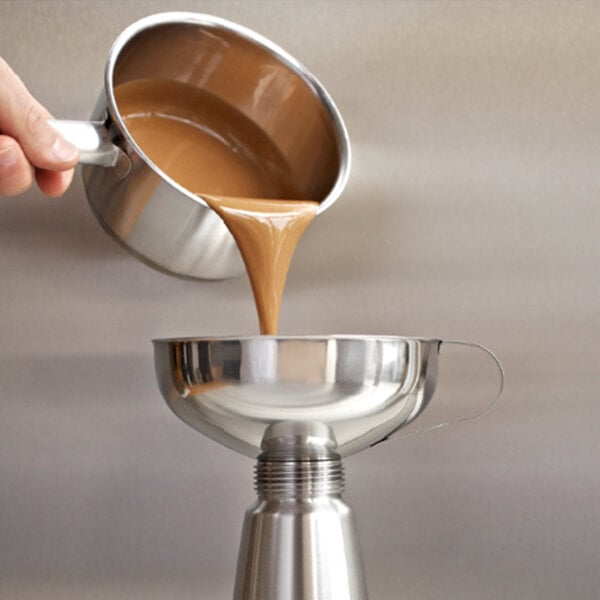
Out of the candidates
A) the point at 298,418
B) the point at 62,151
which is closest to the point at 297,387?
the point at 298,418

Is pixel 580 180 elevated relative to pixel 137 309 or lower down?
elevated

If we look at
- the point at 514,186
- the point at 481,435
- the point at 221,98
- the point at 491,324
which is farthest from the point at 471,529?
the point at 221,98

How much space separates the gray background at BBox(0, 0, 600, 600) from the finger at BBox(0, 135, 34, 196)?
16cm

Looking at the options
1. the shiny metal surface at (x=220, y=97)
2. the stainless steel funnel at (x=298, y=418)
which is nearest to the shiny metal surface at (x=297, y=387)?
the stainless steel funnel at (x=298, y=418)

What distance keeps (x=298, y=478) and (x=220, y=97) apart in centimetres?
35

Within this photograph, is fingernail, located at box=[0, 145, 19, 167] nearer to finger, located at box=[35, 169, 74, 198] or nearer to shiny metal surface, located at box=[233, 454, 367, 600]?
finger, located at box=[35, 169, 74, 198]

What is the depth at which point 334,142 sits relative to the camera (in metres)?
0.85

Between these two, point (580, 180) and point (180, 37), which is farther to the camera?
point (580, 180)

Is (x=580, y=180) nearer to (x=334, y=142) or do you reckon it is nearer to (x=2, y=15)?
(x=334, y=142)

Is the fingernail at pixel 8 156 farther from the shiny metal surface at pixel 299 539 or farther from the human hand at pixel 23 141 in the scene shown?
the shiny metal surface at pixel 299 539

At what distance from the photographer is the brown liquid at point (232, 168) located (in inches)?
29.9

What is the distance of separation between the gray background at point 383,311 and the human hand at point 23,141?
163mm

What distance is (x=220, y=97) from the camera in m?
0.86

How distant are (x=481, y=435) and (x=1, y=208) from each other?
0.47 metres
